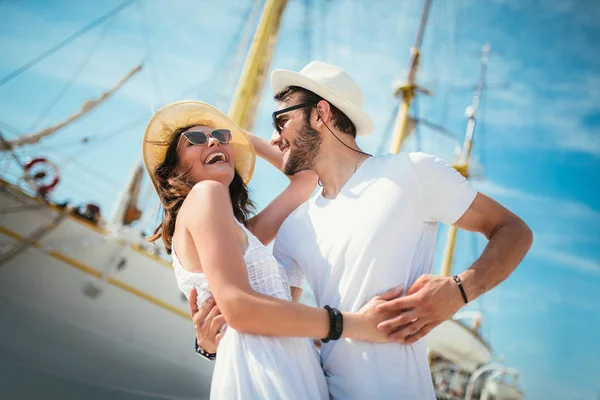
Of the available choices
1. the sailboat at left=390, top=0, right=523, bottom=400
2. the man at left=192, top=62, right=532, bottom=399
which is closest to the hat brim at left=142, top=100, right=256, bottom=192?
the man at left=192, top=62, right=532, bottom=399

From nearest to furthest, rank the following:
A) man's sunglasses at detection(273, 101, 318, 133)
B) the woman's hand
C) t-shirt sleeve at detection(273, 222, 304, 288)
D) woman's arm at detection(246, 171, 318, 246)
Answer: the woman's hand < t-shirt sleeve at detection(273, 222, 304, 288) < man's sunglasses at detection(273, 101, 318, 133) < woman's arm at detection(246, 171, 318, 246)

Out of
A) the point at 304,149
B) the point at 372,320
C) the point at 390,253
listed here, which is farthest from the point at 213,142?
the point at 372,320

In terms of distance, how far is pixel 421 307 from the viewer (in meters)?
1.69

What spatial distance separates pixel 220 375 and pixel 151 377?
33.1ft

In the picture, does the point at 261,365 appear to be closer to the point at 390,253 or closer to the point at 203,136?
the point at 390,253

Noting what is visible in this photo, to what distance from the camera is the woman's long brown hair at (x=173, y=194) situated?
82.1 inches

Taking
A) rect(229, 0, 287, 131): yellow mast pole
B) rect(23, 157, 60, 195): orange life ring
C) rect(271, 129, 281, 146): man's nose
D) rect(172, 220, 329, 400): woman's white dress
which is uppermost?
rect(229, 0, 287, 131): yellow mast pole

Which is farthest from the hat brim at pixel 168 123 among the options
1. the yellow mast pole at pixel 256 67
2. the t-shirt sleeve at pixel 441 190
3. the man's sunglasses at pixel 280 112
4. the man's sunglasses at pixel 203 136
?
the yellow mast pole at pixel 256 67

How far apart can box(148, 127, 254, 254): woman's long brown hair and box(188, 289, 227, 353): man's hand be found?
427 mm

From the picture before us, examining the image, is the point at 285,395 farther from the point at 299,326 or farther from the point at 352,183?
the point at 352,183

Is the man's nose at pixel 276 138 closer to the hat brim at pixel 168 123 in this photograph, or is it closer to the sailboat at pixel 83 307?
the hat brim at pixel 168 123

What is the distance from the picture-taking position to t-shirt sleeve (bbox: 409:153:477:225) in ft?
6.14

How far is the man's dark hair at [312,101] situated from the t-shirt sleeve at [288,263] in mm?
630

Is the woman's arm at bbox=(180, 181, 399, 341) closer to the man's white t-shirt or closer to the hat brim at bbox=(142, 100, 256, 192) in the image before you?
the man's white t-shirt
